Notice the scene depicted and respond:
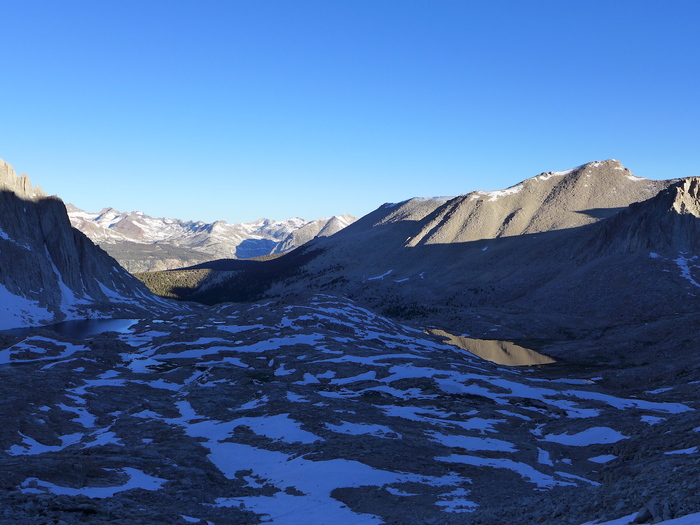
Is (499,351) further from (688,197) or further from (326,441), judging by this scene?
(688,197)

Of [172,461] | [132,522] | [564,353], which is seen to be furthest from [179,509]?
[564,353]

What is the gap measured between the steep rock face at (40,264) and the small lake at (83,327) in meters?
4.17

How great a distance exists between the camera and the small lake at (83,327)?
135875mm

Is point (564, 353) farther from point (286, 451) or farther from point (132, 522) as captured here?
point (132, 522)

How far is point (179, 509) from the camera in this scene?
29.7 m

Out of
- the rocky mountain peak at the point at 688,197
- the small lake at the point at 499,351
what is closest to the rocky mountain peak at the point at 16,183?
the small lake at the point at 499,351

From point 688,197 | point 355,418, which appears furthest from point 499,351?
point 688,197

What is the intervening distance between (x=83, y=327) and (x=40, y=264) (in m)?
31.7

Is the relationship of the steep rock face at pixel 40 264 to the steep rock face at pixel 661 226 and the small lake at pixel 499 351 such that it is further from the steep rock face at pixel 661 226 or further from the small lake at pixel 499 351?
the steep rock face at pixel 661 226

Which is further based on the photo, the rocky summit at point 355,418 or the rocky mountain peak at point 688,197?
the rocky mountain peak at point 688,197

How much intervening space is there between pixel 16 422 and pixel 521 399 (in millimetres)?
47590

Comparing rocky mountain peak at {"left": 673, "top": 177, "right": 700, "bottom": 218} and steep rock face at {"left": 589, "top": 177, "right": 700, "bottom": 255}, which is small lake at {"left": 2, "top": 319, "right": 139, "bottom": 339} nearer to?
steep rock face at {"left": 589, "top": 177, "right": 700, "bottom": 255}

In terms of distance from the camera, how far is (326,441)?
141ft

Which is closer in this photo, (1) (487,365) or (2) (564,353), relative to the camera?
(1) (487,365)
